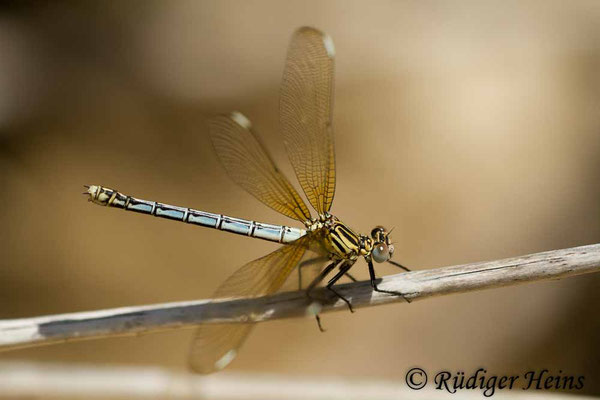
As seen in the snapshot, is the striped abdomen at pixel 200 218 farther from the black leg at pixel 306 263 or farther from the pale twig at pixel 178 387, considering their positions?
the pale twig at pixel 178 387

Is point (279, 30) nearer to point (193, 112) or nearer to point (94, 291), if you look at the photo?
point (193, 112)

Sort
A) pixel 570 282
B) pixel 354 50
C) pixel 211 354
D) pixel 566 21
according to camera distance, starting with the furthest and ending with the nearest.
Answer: pixel 354 50 → pixel 566 21 → pixel 570 282 → pixel 211 354

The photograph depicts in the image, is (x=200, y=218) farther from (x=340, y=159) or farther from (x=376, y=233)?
(x=340, y=159)

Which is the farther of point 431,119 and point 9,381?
point 431,119

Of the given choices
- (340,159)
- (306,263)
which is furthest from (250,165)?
(340,159)

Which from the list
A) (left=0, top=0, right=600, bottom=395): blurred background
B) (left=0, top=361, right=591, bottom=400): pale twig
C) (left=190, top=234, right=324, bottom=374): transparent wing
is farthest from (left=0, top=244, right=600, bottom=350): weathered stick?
(left=0, top=0, right=600, bottom=395): blurred background

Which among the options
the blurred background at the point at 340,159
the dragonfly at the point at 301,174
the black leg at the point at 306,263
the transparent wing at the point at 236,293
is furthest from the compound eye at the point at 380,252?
the blurred background at the point at 340,159

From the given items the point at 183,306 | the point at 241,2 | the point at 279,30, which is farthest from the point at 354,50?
the point at 183,306
